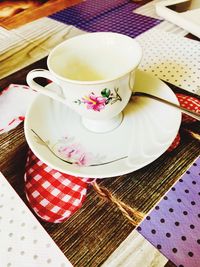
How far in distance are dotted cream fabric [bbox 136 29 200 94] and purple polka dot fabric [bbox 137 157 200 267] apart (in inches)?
7.9

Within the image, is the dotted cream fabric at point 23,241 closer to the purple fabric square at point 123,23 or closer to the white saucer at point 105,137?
the white saucer at point 105,137

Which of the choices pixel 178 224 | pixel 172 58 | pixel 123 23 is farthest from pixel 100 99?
pixel 123 23

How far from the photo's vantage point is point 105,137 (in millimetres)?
332

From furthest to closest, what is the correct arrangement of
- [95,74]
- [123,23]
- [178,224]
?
1. [123,23]
2. [95,74]
3. [178,224]

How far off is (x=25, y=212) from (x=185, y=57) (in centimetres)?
41

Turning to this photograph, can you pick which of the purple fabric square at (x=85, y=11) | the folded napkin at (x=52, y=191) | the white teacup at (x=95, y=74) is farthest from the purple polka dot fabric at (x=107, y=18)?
the folded napkin at (x=52, y=191)

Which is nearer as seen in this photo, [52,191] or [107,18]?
[52,191]

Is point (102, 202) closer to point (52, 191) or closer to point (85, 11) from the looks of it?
point (52, 191)

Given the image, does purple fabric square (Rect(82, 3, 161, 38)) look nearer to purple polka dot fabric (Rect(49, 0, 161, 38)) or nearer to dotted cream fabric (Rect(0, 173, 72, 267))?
purple polka dot fabric (Rect(49, 0, 161, 38))

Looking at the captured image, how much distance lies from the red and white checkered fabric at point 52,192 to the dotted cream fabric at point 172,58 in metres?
0.26

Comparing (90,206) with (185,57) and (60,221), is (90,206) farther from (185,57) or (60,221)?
(185,57)

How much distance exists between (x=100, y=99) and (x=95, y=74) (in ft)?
0.35

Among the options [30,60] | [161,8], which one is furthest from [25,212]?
[161,8]

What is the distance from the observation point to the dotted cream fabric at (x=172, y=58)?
1.46 ft
